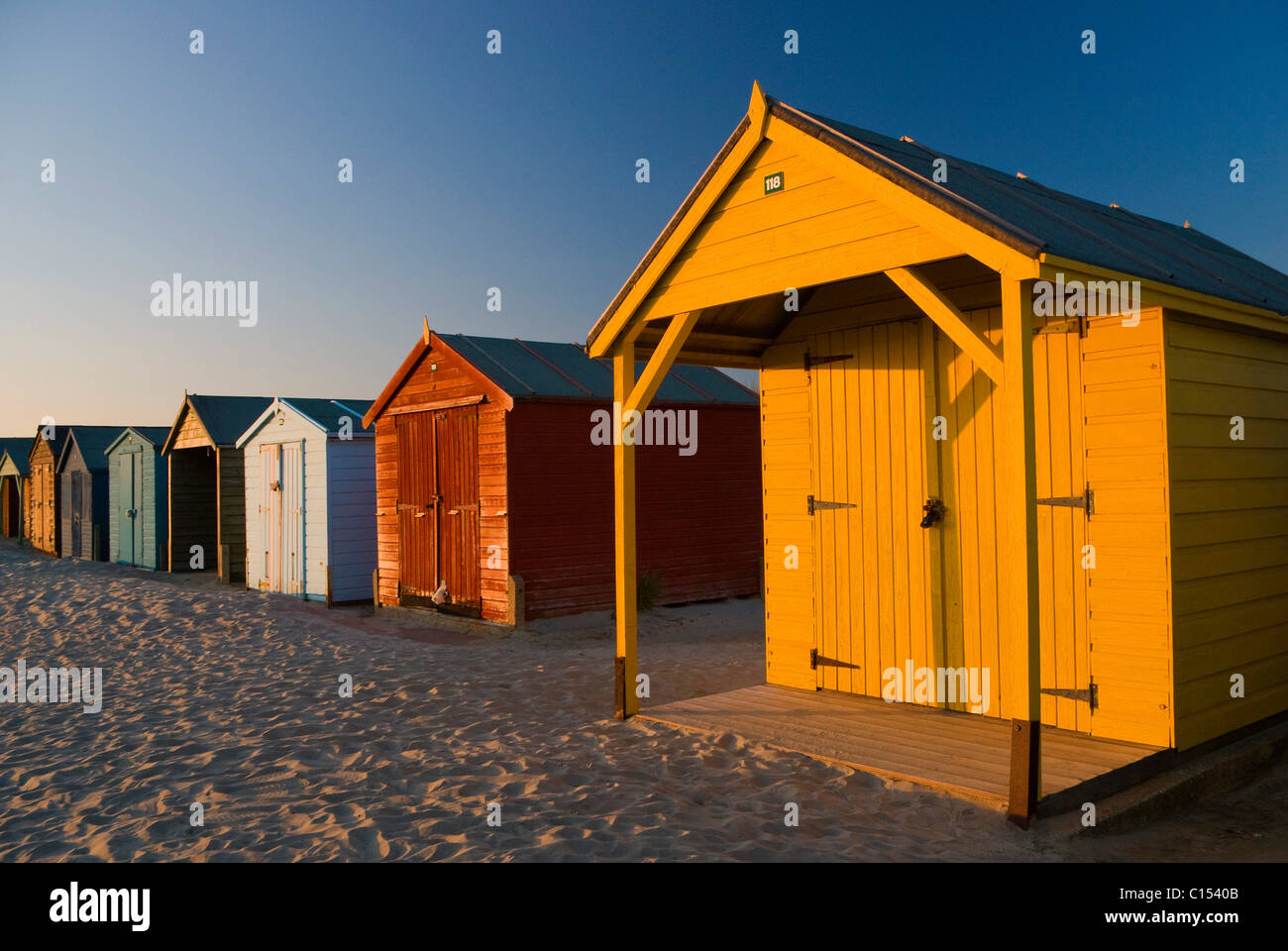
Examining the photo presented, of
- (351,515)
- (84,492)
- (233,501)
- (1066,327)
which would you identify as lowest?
(351,515)

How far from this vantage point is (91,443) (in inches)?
1046

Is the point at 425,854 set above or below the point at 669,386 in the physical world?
below

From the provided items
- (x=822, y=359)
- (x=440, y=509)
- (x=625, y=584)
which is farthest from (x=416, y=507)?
(x=822, y=359)

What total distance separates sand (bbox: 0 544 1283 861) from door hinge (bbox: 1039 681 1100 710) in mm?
1192

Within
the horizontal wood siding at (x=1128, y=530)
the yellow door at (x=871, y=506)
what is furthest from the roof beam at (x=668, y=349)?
the horizontal wood siding at (x=1128, y=530)

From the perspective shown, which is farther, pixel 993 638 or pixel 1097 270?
pixel 993 638

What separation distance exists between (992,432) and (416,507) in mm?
9180

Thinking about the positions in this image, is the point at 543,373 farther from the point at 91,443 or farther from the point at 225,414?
the point at 91,443

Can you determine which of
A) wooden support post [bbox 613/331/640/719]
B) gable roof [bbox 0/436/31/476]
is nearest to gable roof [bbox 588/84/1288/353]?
wooden support post [bbox 613/331/640/719]

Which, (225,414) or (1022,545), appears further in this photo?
(225,414)

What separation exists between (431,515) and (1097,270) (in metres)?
10.1
